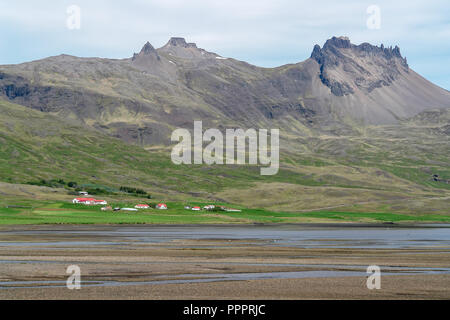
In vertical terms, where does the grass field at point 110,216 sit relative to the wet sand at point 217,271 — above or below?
below

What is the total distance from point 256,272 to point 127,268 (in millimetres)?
11627

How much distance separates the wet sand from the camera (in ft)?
132

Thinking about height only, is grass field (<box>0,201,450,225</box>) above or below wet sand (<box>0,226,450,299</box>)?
below

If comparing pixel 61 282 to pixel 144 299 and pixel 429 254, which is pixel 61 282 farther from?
pixel 429 254

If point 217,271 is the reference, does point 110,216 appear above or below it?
below

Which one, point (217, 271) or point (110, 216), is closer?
point (217, 271)

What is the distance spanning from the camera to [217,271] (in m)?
51.9

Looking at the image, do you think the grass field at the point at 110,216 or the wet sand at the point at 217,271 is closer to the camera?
the wet sand at the point at 217,271

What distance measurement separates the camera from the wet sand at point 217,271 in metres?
40.4

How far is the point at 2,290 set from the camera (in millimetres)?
39812

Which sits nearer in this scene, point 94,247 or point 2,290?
point 2,290

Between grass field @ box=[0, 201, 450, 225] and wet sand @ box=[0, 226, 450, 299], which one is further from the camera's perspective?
Result: grass field @ box=[0, 201, 450, 225]
